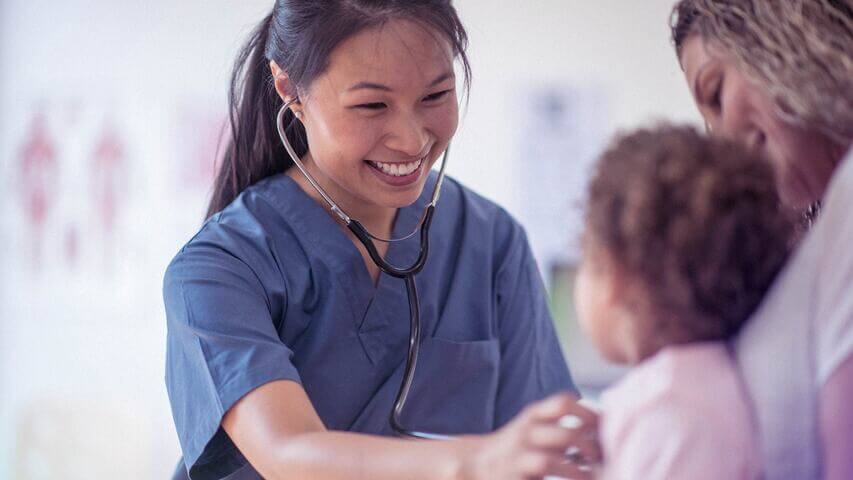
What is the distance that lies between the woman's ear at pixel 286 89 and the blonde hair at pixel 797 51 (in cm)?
56

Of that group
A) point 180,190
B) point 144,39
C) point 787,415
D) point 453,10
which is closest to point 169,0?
point 144,39

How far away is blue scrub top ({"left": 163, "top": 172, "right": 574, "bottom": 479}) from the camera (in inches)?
44.0

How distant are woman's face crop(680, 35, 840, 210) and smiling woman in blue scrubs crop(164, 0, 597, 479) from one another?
39cm

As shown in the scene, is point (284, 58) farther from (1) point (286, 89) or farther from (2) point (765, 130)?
(2) point (765, 130)

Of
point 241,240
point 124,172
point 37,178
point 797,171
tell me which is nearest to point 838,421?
point 797,171

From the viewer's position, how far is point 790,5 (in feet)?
2.96

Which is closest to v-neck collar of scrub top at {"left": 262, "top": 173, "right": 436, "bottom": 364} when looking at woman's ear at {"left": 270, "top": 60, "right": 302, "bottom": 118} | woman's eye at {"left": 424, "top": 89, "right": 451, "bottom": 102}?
woman's ear at {"left": 270, "top": 60, "right": 302, "bottom": 118}

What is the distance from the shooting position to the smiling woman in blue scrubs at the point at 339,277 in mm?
1091

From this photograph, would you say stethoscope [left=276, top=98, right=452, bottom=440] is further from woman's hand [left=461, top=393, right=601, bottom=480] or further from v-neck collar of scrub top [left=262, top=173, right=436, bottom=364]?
woman's hand [left=461, top=393, right=601, bottom=480]

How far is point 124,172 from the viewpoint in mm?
3316

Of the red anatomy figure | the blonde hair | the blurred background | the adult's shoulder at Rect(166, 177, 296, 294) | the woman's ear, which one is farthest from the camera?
the red anatomy figure

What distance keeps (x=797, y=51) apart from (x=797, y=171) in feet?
0.35

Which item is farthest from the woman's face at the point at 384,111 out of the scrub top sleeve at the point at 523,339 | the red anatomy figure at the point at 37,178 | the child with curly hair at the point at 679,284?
the red anatomy figure at the point at 37,178

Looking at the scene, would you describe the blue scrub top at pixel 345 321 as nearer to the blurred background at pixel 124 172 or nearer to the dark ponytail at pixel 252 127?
the dark ponytail at pixel 252 127
